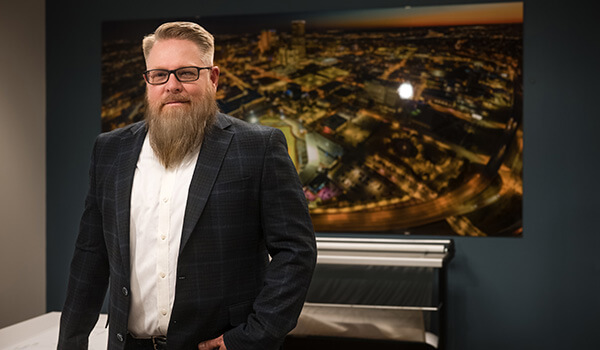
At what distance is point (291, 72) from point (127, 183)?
2.12 m

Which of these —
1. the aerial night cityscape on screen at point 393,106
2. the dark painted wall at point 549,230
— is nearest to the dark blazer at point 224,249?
the aerial night cityscape on screen at point 393,106

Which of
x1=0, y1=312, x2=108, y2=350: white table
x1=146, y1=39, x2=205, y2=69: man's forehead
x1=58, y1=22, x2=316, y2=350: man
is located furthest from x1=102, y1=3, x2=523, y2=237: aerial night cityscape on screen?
x1=146, y1=39, x2=205, y2=69: man's forehead

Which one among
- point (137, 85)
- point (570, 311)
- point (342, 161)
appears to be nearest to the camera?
point (570, 311)

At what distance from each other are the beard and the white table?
82cm

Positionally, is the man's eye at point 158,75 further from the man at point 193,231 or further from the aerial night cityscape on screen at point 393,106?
the aerial night cityscape on screen at point 393,106

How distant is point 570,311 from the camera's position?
3135 millimetres

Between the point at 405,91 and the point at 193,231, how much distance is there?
2190mm

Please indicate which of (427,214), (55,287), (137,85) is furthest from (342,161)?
(55,287)

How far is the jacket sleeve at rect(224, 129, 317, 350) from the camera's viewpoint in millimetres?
1296

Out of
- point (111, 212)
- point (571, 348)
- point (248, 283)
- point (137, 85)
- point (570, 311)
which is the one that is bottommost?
point (571, 348)

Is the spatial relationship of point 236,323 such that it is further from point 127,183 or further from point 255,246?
point 127,183

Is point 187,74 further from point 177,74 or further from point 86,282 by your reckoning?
point 86,282

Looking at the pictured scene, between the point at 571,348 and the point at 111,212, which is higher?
the point at 111,212

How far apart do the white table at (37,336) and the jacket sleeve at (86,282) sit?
0.51 meters
